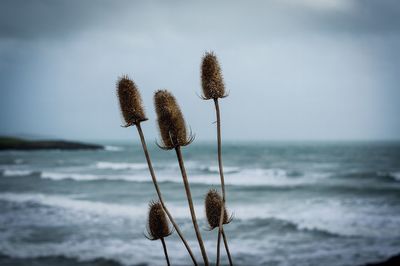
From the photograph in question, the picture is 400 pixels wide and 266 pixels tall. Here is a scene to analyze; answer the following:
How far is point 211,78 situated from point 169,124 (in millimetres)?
352

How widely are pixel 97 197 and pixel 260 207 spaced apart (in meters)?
10.9

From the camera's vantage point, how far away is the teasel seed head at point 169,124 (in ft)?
5.57

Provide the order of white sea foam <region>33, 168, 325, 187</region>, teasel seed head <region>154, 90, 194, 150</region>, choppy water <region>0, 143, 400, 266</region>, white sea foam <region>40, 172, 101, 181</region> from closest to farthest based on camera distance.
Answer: teasel seed head <region>154, 90, 194, 150</region> → choppy water <region>0, 143, 400, 266</region> → white sea foam <region>33, 168, 325, 187</region> → white sea foam <region>40, 172, 101, 181</region>

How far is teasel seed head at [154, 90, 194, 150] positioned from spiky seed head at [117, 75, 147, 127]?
0.08 meters

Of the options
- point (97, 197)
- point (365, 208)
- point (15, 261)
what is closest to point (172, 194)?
point (97, 197)

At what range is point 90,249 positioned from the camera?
13633 mm

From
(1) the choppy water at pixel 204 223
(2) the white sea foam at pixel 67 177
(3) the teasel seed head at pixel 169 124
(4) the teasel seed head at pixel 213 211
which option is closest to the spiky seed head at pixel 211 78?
(3) the teasel seed head at pixel 169 124

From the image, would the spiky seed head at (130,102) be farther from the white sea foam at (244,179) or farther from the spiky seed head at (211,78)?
the white sea foam at (244,179)

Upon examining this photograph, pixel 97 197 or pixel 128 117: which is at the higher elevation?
pixel 128 117

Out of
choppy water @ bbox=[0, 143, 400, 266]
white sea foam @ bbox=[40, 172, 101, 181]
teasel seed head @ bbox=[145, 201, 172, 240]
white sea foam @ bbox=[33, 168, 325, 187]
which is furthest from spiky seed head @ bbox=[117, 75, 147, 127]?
white sea foam @ bbox=[40, 172, 101, 181]

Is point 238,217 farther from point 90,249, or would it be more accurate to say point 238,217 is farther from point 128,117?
point 128,117

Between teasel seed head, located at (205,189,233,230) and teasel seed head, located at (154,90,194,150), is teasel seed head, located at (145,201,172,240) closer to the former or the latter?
teasel seed head, located at (205,189,233,230)

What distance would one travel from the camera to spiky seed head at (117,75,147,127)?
5.78 feet

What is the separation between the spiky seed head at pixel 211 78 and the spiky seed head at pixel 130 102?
12.6 inches
